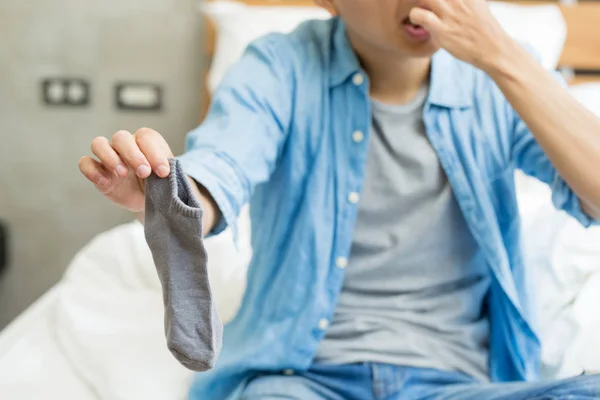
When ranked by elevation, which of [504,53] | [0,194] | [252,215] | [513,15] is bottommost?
[0,194]

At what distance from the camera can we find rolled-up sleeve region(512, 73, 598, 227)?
82 cm

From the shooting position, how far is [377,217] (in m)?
0.88

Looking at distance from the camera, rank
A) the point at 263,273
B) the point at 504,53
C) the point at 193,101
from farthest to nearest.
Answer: the point at 193,101 → the point at 263,273 → the point at 504,53

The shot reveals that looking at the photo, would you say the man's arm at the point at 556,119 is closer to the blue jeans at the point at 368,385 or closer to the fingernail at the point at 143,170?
the blue jeans at the point at 368,385

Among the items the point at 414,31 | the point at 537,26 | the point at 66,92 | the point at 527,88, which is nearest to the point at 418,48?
the point at 414,31

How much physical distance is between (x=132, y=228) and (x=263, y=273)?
53 centimetres

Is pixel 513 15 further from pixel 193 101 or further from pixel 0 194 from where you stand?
pixel 0 194

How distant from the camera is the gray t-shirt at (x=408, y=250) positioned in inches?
34.4

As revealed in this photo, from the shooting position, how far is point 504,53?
2.50 feet

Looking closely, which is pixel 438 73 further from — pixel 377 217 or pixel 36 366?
pixel 36 366

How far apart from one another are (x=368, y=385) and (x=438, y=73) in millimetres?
424

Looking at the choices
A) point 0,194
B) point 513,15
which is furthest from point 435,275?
point 0,194

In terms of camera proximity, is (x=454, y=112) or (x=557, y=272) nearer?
(x=454, y=112)

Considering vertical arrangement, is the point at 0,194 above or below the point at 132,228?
below
